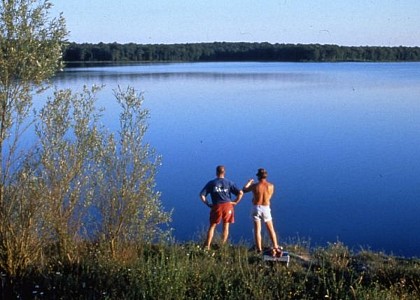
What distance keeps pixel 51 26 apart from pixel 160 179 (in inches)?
429

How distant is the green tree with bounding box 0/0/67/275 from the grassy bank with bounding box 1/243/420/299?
39cm

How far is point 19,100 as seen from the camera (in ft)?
27.5

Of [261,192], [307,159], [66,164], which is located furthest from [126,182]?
[307,159]

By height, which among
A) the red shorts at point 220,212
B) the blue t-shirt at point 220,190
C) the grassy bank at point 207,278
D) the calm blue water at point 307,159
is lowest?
the calm blue water at point 307,159

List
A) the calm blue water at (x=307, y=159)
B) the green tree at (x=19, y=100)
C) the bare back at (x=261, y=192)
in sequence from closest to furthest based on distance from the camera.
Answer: the green tree at (x=19, y=100) → the bare back at (x=261, y=192) → the calm blue water at (x=307, y=159)

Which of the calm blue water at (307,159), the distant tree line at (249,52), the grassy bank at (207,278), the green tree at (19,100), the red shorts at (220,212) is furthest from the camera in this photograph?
the distant tree line at (249,52)

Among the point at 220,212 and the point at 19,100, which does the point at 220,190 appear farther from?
the point at 19,100

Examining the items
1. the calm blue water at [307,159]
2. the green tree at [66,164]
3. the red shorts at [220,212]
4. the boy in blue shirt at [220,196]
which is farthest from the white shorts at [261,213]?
the calm blue water at [307,159]

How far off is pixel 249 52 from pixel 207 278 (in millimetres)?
84746

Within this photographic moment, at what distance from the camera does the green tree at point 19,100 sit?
8.28m

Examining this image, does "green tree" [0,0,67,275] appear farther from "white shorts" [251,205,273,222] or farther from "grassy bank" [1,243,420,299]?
"white shorts" [251,205,273,222]

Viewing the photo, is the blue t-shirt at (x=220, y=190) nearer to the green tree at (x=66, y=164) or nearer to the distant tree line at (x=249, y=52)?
the green tree at (x=66, y=164)

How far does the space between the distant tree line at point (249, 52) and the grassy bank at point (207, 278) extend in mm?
77302

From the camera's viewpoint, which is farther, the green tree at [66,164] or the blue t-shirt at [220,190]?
the blue t-shirt at [220,190]
